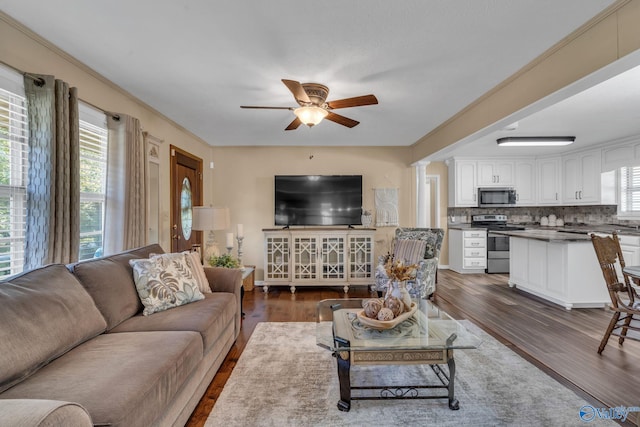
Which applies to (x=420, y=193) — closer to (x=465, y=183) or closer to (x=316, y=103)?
(x=465, y=183)

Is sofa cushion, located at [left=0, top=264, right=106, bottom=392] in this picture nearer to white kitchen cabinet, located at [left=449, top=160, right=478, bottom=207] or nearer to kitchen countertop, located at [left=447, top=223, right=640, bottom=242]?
kitchen countertop, located at [left=447, top=223, right=640, bottom=242]

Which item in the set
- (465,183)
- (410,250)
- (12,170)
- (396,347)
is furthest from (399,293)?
(465,183)

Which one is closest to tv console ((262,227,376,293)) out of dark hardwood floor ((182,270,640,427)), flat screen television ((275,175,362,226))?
dark hardwood floor ((182,270,640,427))

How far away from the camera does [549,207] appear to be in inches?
248

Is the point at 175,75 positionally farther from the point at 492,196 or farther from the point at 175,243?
the point at 492,196

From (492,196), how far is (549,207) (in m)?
1.43

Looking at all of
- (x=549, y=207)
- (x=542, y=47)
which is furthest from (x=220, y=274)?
(x=549, y=207)

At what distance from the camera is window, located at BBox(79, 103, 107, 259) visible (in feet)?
8.14

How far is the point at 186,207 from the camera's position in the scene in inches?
168

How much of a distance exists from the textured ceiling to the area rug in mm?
2378

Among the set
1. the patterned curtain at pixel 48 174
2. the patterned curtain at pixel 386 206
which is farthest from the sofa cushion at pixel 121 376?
the patterned curtain at pixel 386 206

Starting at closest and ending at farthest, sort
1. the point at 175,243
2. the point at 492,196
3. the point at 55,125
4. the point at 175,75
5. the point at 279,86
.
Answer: the point at 55,125, the point at 175,75, the point at 279,86, the point at 175,243, the point at 492,196

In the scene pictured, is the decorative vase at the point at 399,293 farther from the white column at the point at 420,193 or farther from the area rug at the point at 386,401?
the white column at the point at 420,193

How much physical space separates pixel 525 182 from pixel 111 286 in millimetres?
7041
